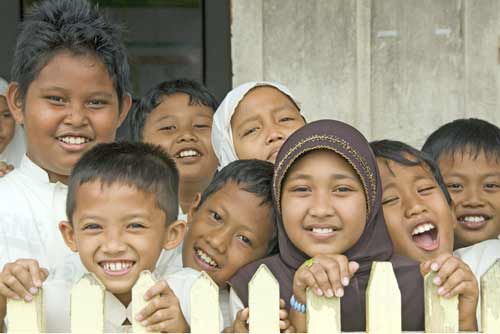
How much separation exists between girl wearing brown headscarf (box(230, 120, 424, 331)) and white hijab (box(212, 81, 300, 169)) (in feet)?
2.88

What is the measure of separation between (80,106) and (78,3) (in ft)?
1.48

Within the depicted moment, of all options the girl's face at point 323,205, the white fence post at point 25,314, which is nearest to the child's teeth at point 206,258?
the girl's face at point 323,205

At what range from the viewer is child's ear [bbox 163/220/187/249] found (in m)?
3.45

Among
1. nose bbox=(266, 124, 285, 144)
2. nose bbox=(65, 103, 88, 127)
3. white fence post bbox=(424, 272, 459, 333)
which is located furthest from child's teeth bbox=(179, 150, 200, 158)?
white fence post bbox=(424, 272, 459, 333)

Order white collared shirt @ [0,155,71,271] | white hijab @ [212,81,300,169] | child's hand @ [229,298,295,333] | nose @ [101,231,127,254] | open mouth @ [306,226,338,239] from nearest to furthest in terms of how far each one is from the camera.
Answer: child's hand @ [229,298,295,333] → nose @ [101,231,127,254] → open mouth @ [306,226,338,239] → white collared shirt @ [0,155,71,271] → white hijab @ [212,81,300,169]

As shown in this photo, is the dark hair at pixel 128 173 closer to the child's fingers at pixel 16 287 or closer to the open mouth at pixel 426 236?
the child's fingers at pixel 16 287

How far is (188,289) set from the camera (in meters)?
3.39

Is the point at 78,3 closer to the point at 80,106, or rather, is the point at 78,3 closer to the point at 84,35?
the point at 84,35

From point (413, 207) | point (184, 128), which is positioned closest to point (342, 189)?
point (413, 207)

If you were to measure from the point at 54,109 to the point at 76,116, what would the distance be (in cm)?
9

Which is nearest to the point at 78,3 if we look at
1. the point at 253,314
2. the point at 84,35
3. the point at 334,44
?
the point at 84,35

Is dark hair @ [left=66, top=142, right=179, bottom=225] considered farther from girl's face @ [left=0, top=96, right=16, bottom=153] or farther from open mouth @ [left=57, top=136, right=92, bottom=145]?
girl's face @ [left=0, top=96, right=16, bottom=153]

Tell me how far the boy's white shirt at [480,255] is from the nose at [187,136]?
120cm

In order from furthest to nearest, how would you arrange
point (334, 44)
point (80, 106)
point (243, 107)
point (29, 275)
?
point (334, 44) → point (243, 107) → point (80, 106) → point (29, 275)
